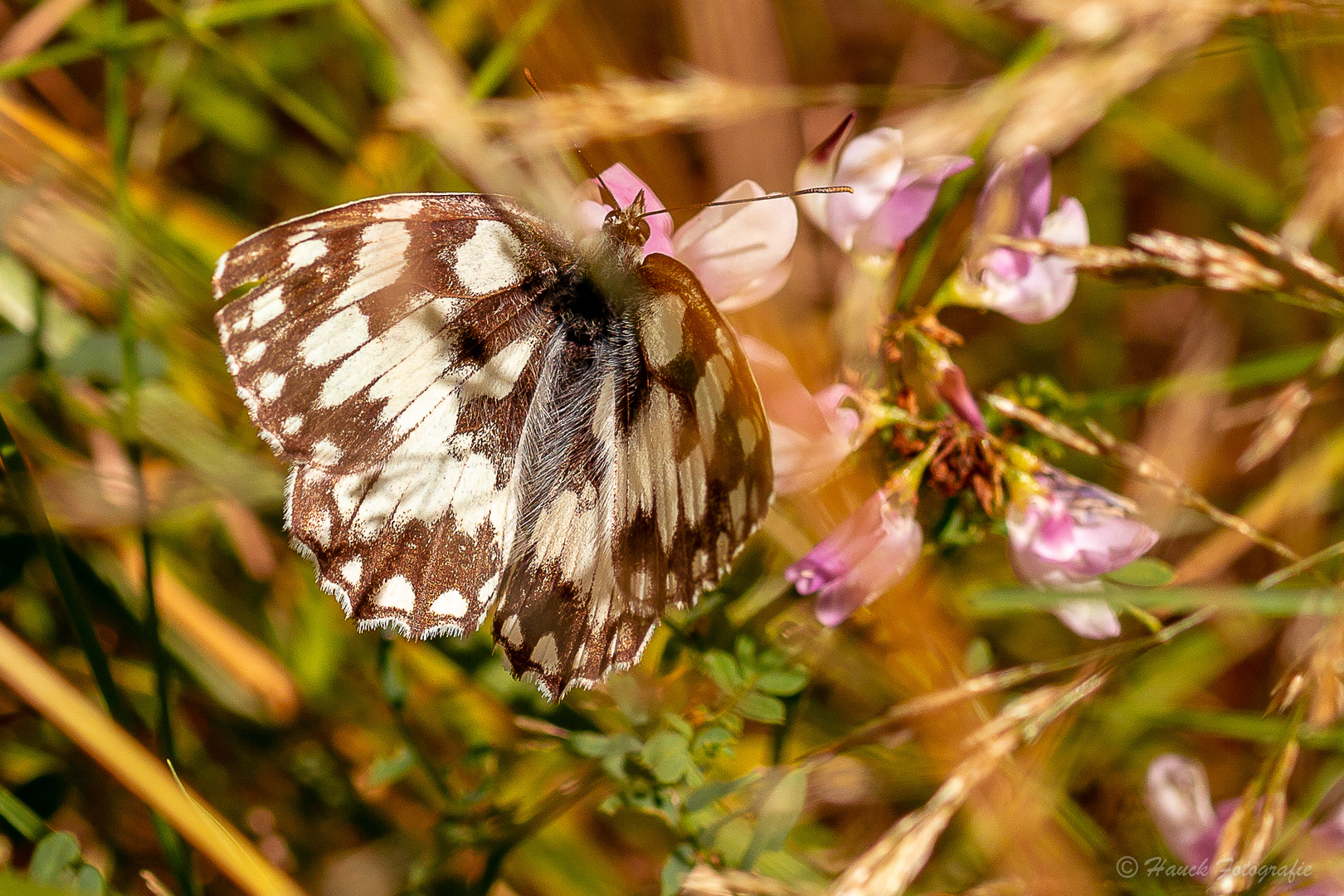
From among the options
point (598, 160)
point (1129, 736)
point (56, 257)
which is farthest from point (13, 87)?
point (1129, 736)

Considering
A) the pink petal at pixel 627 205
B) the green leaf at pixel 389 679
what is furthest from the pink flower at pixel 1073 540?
the green leaf at pixel 389 679

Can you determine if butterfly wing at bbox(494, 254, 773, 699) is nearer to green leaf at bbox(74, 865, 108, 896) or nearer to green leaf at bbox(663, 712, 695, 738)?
green leaf at bbox(663, 712, 695, 738)

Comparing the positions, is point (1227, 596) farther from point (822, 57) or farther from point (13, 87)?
point (13, 87)

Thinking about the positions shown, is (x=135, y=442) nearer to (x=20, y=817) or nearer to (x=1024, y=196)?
(x=20, y=817)

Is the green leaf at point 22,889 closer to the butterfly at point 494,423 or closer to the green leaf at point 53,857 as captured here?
the green leaf at point 53,857

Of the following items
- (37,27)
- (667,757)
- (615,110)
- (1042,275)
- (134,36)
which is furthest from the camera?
(37,27)

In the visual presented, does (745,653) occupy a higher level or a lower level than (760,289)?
lower

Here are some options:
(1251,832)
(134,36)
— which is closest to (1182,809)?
(1251,832)
